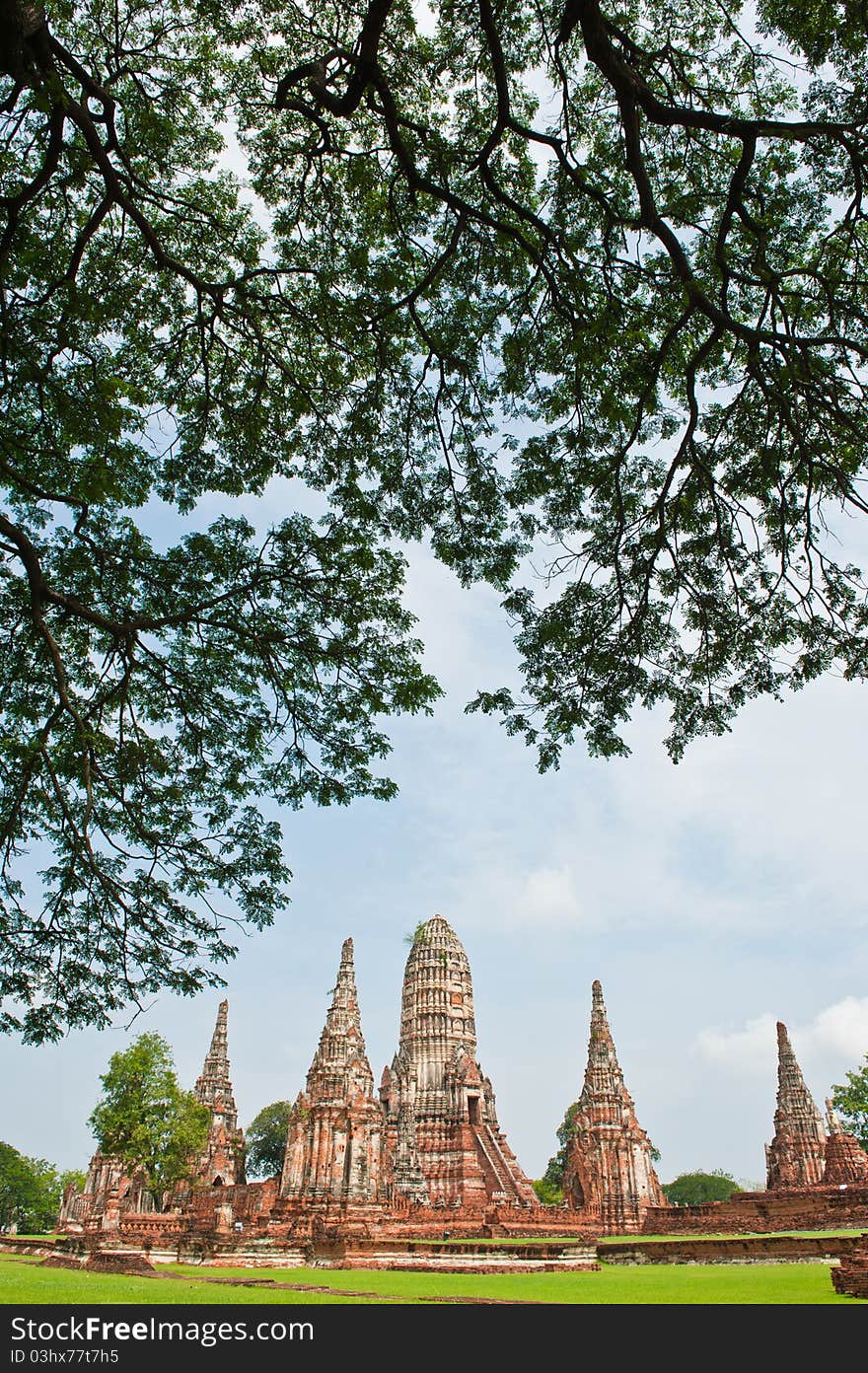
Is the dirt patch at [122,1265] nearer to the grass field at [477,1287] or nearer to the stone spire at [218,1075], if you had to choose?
the grass field at [477,1287]

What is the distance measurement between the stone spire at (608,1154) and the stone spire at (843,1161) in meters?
8.63

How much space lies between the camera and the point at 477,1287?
593 inches

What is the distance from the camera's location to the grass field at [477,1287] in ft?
36.8

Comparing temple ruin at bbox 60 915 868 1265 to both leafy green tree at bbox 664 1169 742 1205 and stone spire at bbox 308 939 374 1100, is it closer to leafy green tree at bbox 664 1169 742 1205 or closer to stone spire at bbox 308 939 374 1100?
stone spire at bbox 308 939 374 1100

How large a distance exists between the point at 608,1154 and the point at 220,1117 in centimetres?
2204

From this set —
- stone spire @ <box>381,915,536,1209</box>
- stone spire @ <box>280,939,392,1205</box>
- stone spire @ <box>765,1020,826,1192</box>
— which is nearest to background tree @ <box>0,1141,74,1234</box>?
stone spire @ <box>381,915,536,1209</box>

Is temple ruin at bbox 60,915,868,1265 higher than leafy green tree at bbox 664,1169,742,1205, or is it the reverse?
temple ruin at bbox 60,915,868,1265

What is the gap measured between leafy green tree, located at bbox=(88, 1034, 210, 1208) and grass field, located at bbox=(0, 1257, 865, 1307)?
58.5 ft

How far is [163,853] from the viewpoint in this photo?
1029cm

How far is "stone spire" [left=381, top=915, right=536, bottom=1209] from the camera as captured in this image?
1576 inches

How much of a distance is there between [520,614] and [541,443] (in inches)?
82.6

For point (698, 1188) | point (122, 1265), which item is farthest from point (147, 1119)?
point (698, 1188)

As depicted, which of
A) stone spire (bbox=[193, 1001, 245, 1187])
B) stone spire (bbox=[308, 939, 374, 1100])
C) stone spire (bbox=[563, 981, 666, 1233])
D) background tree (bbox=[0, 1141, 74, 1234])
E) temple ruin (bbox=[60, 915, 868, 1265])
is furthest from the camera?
background tree (bbox=[0, 1141, 74, 1234])

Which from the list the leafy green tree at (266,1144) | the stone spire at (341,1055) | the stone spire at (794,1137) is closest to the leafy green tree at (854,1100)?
the stone spire at (794,1137)
